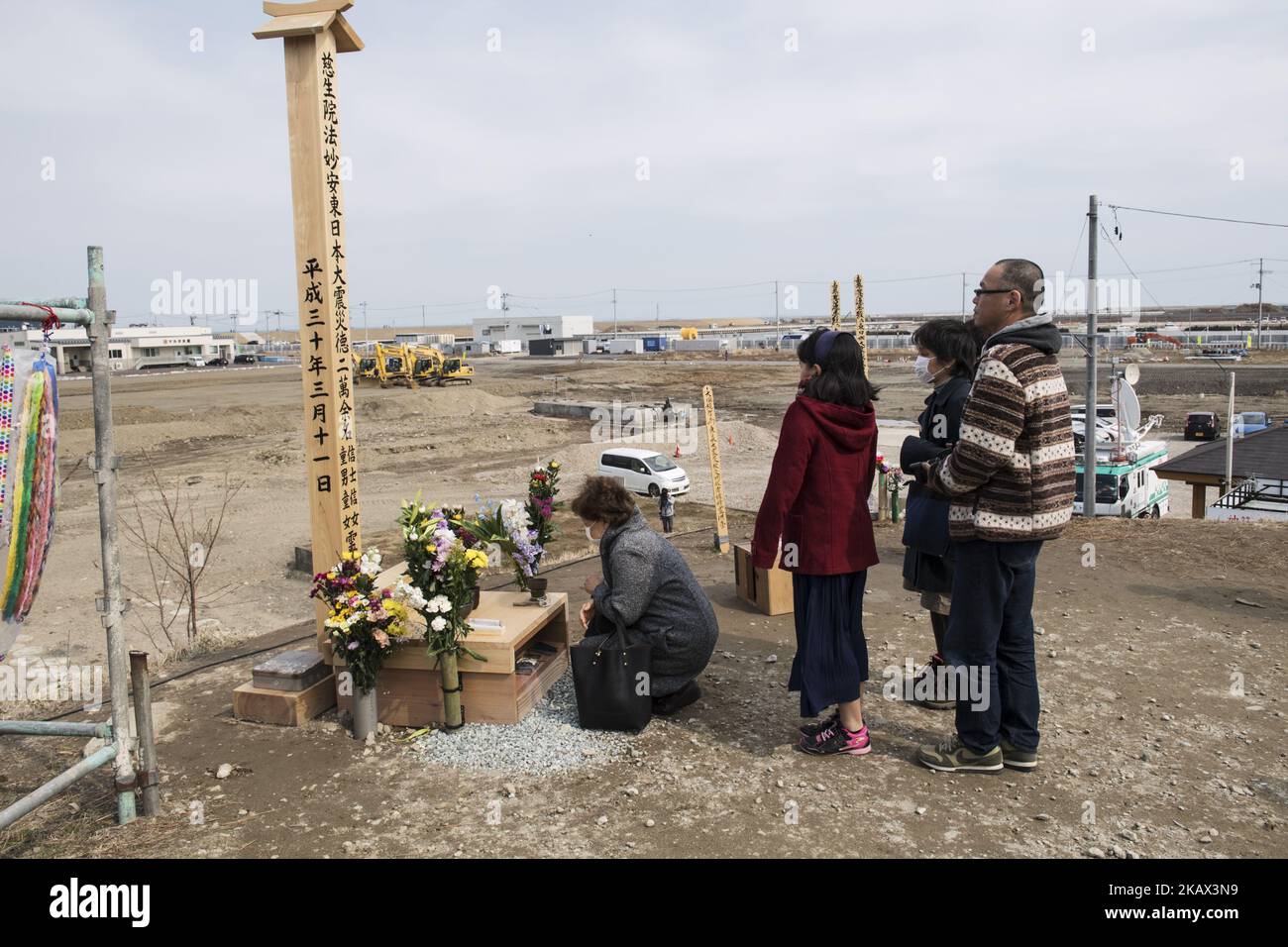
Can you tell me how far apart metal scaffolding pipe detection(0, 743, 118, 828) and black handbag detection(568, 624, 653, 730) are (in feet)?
6.71

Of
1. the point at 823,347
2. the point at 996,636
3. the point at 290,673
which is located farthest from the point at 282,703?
the point at 996,636

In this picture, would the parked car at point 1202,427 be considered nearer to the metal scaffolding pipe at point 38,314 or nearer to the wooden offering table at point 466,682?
the wooden offering table at point 466,682

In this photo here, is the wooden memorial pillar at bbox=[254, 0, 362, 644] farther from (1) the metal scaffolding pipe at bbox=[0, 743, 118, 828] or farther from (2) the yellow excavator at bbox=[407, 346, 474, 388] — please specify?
(2) the yellow excavator at bbox=[407, 346, 474, 388]

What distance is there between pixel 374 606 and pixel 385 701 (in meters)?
0.62

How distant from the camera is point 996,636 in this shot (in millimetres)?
3865

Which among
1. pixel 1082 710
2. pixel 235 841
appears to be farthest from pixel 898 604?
pixel 235 841

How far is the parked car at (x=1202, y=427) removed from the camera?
112 feet

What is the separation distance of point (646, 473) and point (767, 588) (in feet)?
43.9

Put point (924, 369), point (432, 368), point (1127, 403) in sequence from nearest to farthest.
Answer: point (924, 369) → point (1127, 403) → point (432, 368)

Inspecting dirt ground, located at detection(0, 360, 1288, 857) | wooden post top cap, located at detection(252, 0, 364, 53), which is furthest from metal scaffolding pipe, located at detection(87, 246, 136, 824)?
wooden post top cap, located at detection(252, 0, 364, 53)

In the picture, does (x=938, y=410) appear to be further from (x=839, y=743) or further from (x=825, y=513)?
(x=839, y=743)

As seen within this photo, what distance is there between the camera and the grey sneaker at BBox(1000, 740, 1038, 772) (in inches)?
162

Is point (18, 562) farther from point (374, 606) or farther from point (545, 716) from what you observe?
point (545, 716)

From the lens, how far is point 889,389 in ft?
172
